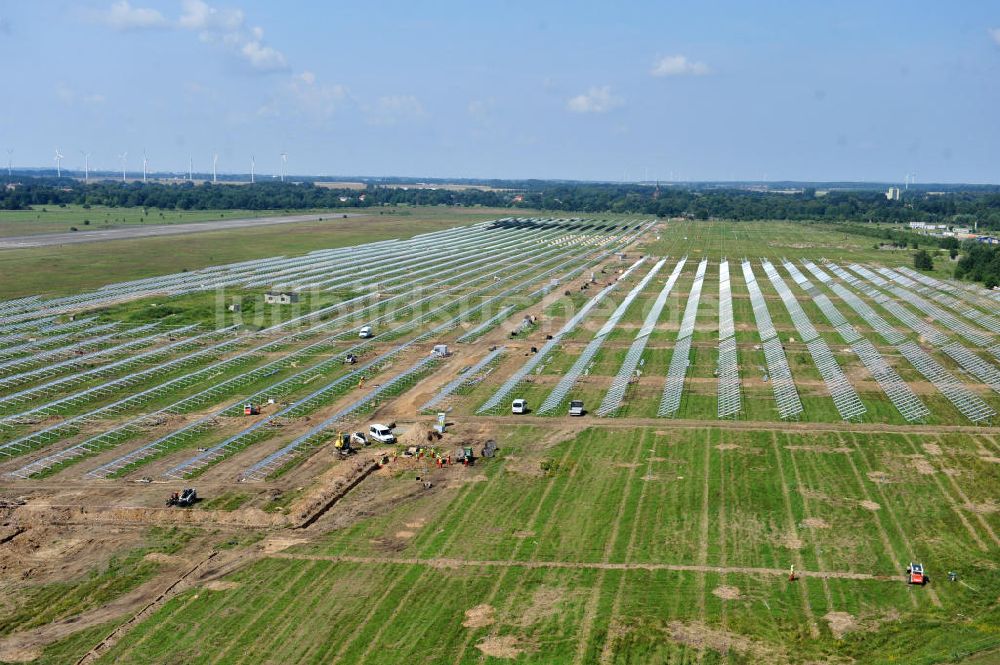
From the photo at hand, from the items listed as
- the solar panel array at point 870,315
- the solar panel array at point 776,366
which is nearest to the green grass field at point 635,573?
the solar panel array at point 776,366

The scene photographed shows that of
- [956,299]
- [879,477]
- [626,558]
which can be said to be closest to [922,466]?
[879,477]

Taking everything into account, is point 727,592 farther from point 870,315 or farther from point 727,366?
point 870,315

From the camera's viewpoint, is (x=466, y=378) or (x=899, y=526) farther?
→ (x=466, y=378)

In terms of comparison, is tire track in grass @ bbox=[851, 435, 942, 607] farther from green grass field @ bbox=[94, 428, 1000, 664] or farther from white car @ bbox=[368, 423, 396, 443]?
white car @ bbox=[368, 423, 396, 443]

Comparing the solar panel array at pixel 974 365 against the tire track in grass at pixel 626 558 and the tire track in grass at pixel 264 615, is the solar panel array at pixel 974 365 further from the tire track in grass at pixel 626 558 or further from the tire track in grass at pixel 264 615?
the tire track in grass at pixel 264 615

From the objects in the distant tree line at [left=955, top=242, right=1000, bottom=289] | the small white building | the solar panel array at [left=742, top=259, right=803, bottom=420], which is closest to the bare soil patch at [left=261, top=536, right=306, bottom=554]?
the solar panel array at [left=742, top=259, right=803, bottom=420]

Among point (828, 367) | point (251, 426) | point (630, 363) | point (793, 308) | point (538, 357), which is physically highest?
point (793, 308)

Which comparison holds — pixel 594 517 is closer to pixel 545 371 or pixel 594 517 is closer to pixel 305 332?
pixel 545 371
